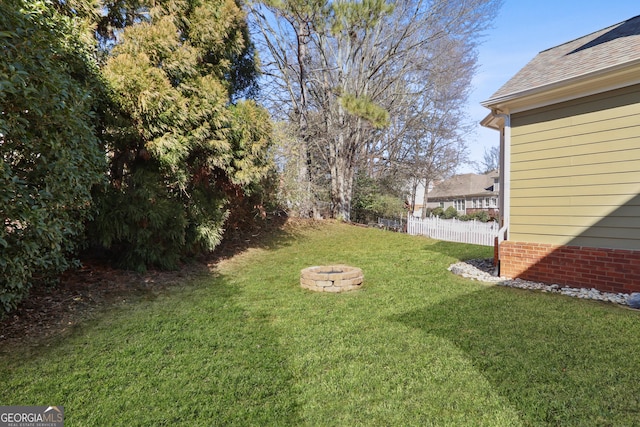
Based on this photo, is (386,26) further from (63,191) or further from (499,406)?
(499,406)

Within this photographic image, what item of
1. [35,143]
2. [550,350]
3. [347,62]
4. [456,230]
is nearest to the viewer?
[550,350]

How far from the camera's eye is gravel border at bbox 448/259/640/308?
421 cm

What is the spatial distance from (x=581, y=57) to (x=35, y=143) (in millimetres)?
7994

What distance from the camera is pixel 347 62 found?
43.4 ft

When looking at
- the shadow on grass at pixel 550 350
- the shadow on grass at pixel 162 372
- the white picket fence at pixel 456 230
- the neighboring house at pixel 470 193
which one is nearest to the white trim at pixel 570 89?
the shadow on grass at pixel 550 350

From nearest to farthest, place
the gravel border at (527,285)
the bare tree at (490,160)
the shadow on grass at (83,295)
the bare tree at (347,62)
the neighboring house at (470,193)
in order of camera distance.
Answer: the shadow on grass at (83,295) < the gravel border at (527,285) < the bare tree at (347,62) < the neighboring house at (470,193) < the bare tree at (490,160)

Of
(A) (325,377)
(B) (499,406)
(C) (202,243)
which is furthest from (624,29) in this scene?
(C) (202,243)

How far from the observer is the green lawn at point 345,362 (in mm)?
2133

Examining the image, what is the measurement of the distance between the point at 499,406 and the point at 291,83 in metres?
13.5

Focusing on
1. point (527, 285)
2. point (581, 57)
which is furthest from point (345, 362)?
point (581, 57)

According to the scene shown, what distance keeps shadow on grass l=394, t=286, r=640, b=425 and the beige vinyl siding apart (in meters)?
1.15

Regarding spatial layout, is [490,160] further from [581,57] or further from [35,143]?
[35,143]

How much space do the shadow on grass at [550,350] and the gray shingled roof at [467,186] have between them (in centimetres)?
2590

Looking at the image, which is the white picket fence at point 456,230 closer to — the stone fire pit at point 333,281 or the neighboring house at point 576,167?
the neighboring house at point 576,167
